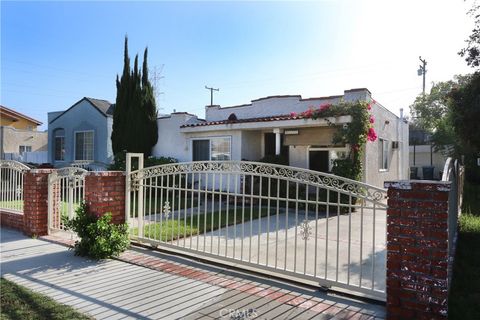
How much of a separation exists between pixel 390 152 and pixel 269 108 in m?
6.06

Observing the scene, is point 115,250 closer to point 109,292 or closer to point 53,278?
point 53,278

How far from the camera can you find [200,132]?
1545cm

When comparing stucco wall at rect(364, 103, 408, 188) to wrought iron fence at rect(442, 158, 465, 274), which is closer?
wrought iron fence at rect(442, 158, 465, 274)

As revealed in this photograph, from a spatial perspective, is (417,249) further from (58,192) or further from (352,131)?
(352,131)

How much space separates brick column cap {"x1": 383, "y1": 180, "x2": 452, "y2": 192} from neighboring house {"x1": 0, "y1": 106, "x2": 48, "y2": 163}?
2759 centimetres

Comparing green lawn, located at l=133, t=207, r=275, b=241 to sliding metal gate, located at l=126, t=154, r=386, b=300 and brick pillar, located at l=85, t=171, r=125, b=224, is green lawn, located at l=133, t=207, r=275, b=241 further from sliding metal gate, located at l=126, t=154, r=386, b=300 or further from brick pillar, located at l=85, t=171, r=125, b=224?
brick pillar, located at l=85, t=171, r=125, b=224

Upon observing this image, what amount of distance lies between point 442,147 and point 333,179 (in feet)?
93.3

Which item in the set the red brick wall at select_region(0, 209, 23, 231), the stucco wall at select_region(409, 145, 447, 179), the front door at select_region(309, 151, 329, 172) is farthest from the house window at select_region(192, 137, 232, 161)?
the stucco wall at select_region(409, 145, 447, 179)

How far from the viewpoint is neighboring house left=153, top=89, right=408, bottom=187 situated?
1284 centimetres

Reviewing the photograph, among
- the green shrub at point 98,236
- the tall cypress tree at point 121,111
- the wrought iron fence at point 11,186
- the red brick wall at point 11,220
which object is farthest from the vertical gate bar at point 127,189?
the tall cypress tree at point 121,111

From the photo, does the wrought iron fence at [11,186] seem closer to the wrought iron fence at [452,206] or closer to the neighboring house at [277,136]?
the neighboring house at [277,136]

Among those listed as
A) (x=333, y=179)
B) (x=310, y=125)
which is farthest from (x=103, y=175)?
(x=310, y=125)

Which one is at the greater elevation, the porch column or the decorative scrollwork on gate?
the porch column

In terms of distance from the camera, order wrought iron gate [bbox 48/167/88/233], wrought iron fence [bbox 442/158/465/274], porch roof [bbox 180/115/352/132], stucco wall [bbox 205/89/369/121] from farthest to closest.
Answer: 1. stucco wall [bbox 205/89/369/121]
2. porch roof [bbox 180/115/352/132]
3. wrought iron gate [bbox 48/167/88/233]
4. wrought iron fence [bbox 442/158/465/274]
